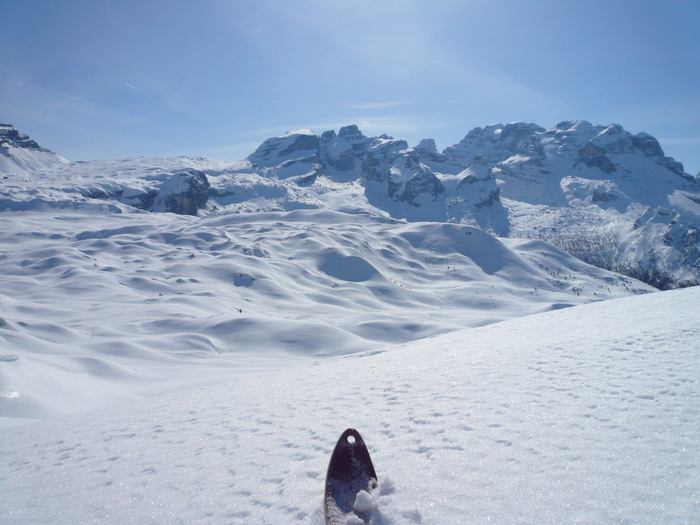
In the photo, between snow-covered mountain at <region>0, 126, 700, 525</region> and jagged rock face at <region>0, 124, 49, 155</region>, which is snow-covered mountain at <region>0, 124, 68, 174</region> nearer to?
jagged rock face at <region>0, 124, 49, 155</region>

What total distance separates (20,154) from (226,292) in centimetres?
12423

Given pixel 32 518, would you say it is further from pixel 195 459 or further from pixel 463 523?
pixel 463 523

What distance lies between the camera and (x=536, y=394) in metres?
4.93

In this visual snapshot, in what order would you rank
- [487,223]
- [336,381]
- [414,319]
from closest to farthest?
[336,381] < [414,319] < [487,223]

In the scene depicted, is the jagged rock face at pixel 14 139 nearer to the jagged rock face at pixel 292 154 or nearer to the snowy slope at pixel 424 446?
the jagged rock face at pixel 292 154

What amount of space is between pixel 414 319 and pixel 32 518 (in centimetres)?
1473

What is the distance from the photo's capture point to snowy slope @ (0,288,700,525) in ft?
9.73

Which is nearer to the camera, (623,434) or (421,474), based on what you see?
(421,474)

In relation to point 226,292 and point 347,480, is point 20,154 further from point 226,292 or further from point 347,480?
point 347,480

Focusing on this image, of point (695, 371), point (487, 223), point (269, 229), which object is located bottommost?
point (695, 371)

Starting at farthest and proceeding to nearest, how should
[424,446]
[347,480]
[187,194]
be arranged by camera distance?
[187,194] < [424,446] < [347,480]

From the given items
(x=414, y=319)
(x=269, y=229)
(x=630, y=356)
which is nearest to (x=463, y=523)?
(x=630, y=356)

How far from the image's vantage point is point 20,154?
345 feet

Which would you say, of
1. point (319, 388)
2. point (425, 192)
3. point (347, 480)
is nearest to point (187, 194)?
point (319, 388)
